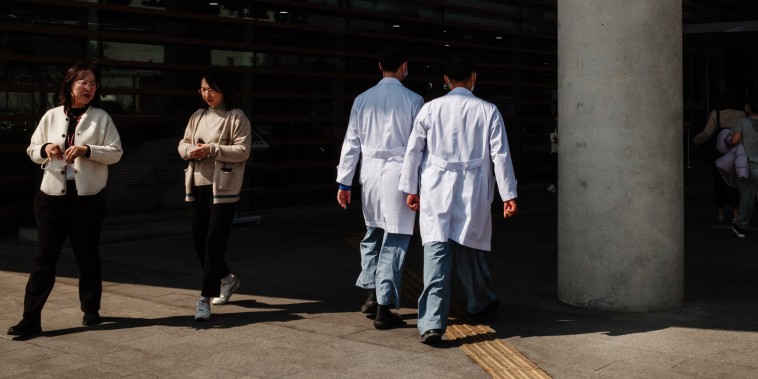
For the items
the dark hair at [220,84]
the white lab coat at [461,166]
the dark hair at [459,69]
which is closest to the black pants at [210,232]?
the dark hair at [220,84]

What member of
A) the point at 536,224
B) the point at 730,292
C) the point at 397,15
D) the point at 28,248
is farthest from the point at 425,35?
the point at 730,292

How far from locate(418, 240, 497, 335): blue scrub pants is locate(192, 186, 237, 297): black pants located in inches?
56.8

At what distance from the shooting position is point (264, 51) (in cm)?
1346

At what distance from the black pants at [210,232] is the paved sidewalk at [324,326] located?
27 cm

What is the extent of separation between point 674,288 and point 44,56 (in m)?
7.11

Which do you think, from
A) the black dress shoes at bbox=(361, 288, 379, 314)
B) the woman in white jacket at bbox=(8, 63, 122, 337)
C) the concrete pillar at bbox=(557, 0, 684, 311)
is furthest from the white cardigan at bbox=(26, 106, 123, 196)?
the concrete pillar at bbox=(557, 0, 684, 311)

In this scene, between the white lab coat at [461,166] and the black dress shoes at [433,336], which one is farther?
the white lab coat at [461,166]

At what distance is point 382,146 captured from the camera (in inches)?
261

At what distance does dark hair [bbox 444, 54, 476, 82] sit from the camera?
20.5 ft

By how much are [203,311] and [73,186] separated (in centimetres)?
113

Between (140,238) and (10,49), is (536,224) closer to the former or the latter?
(140,238)

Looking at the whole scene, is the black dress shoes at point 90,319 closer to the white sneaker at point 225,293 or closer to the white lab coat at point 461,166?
the white sneaker at point 225,293

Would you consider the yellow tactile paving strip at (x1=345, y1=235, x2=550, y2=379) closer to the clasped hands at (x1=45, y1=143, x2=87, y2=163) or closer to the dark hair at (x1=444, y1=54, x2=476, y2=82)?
the dark hair at (x1=444, y1=54, x2=476, y2=82)

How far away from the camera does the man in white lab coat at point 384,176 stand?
645cm
